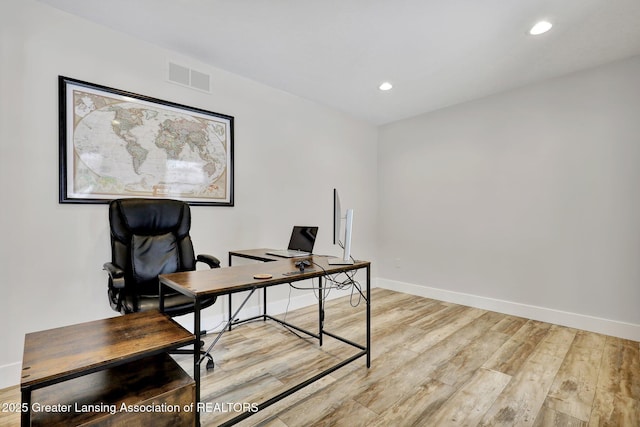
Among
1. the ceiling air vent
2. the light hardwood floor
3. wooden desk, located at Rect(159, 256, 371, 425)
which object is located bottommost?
the light hardwood floor

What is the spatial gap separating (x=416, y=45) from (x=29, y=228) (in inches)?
124

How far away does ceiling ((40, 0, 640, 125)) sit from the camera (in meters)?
2.06

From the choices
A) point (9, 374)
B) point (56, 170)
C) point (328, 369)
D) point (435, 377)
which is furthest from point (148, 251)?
point (435, 377)

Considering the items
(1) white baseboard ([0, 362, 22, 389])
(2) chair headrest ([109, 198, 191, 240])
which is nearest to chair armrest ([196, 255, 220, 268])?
(2) chair headrest ([109, 198, 191, 240])

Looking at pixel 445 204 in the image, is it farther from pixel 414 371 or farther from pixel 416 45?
pixel 414 371

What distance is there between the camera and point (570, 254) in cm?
302

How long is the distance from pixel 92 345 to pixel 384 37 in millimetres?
2668

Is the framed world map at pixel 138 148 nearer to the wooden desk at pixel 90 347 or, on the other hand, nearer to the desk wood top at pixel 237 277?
the desk wood top at pixel 237 277

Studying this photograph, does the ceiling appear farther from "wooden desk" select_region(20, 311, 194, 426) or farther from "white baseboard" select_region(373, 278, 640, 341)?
"white baseboard" select_region(373, 278, 640, 341)

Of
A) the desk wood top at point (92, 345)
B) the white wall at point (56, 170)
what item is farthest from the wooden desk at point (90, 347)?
the white wall at point (56, 170)

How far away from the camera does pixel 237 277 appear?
173cm

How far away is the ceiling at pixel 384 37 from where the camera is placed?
206 centimetres

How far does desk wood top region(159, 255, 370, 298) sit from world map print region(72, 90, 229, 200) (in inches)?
43.2

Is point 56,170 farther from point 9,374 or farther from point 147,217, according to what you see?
point 9,374
